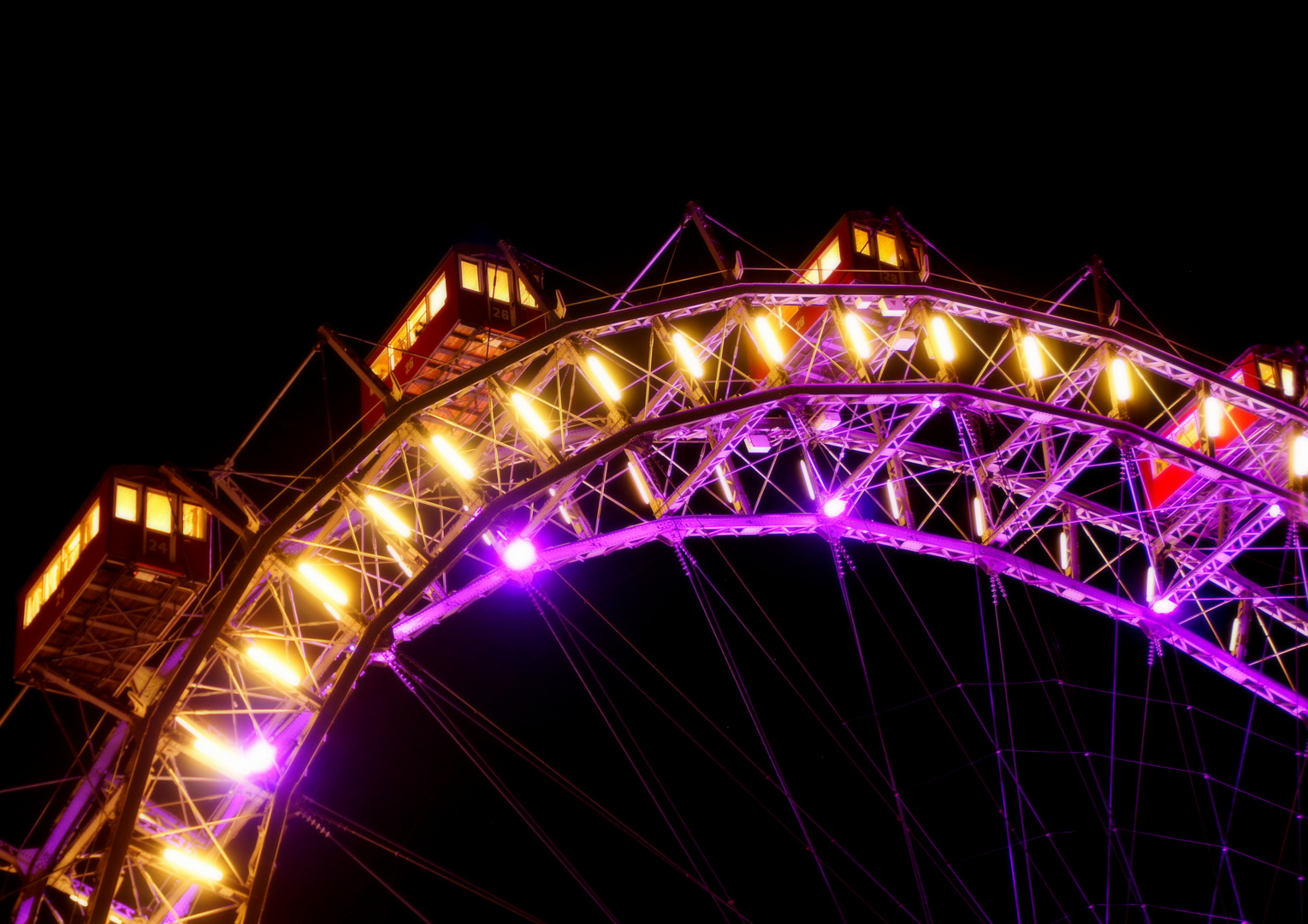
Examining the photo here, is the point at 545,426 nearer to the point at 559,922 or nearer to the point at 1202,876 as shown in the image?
the point at 559,922

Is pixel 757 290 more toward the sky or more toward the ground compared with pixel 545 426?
more toward the sky

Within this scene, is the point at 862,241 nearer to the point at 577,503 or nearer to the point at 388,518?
the point at 577,503

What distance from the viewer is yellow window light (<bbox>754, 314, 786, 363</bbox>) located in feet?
52.0

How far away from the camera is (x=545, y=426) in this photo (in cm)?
1548

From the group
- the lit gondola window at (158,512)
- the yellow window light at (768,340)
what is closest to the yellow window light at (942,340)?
the yellow window light at (768,340)

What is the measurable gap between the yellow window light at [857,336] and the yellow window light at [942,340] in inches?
37.1

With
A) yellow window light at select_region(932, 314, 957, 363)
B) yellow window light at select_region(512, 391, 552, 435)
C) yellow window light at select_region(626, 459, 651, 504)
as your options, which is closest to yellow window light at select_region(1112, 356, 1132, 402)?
yellow window light at select_region(932, 314, 957, 363)

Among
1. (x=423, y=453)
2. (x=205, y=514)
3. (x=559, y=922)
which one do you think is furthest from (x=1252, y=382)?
(x=205, y=514)

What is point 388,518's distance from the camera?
49.4ft

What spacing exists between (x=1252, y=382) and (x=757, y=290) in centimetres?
991

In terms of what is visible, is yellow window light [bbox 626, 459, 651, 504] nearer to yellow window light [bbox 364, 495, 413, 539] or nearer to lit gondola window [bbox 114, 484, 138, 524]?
yellow window light [bbox 364, 495, 413, 539]

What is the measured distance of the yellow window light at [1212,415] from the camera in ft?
60.8

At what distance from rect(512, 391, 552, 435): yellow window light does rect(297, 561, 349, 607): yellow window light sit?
3330 millimetres

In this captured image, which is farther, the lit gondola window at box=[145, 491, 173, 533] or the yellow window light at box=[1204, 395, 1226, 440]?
the yellow window light at box=[1204, 395, 1226, 440]
